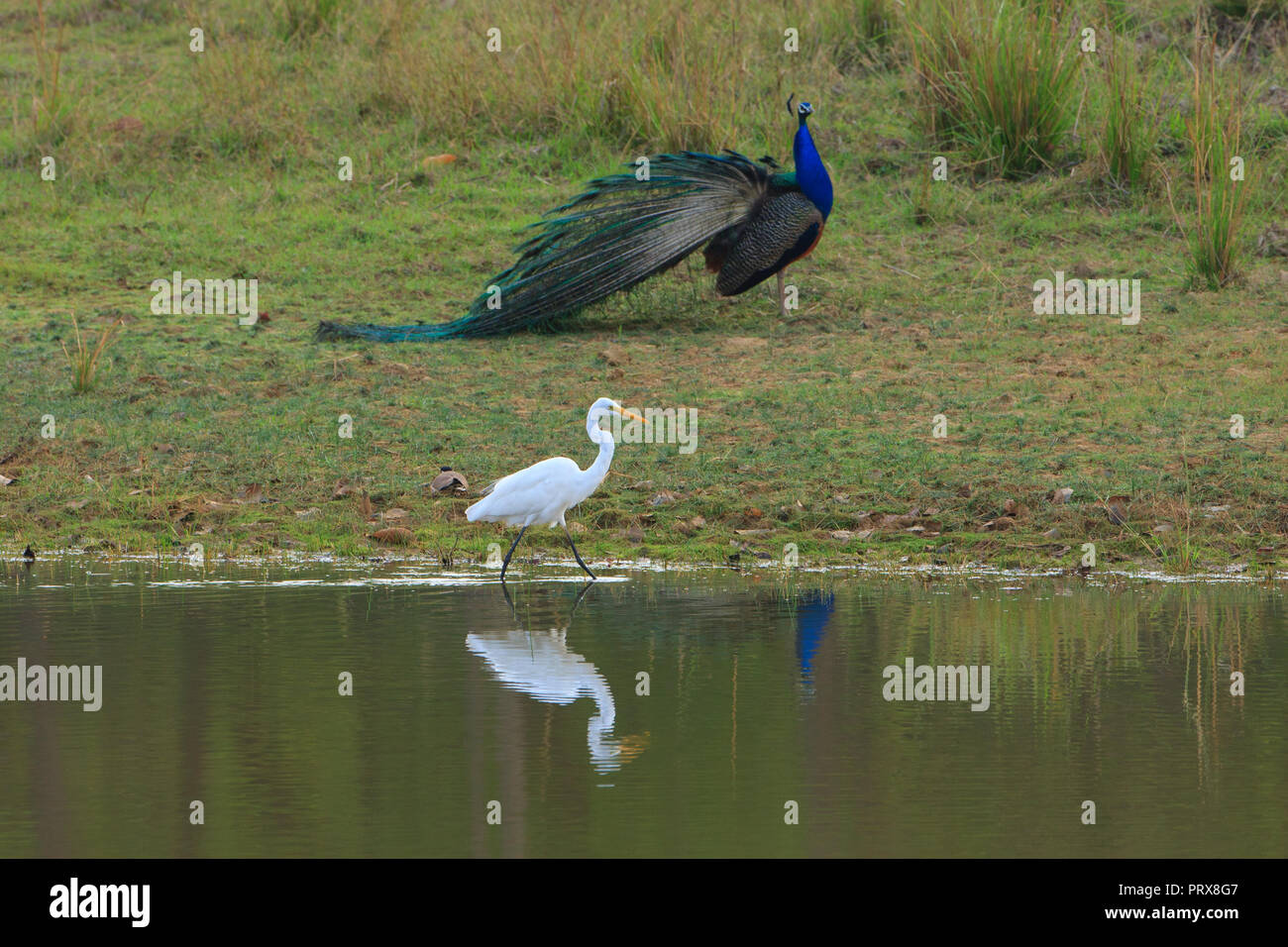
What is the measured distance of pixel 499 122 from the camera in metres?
→ 14.7

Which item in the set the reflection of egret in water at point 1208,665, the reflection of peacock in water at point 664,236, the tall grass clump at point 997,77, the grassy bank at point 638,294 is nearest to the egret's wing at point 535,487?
the grassy bank at point 638,294

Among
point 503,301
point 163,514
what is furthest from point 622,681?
point 503,301

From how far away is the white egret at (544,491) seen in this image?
7484 millimetres

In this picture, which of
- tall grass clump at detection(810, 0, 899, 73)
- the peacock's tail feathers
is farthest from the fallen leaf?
tall grass clump at detection(810, 0, 899, 73)

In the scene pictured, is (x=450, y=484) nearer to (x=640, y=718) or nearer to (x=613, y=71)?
(x=640, y=718)

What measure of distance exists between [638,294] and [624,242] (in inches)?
24.9

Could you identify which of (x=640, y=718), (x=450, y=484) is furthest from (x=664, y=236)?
(x=640, y=718)

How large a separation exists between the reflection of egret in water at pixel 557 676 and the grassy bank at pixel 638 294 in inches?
61.1

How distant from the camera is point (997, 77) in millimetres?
13156

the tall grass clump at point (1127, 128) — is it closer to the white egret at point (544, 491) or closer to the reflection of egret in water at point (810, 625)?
the white egret at point (544, 491)

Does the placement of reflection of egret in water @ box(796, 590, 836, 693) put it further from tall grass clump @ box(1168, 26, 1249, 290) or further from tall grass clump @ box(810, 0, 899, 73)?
tall grass clump @ box(810, 0, 899, 73)

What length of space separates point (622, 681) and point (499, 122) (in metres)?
9.52

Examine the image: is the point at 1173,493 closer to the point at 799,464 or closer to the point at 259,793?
the point at 799,464

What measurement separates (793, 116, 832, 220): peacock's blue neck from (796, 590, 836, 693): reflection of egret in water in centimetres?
476
